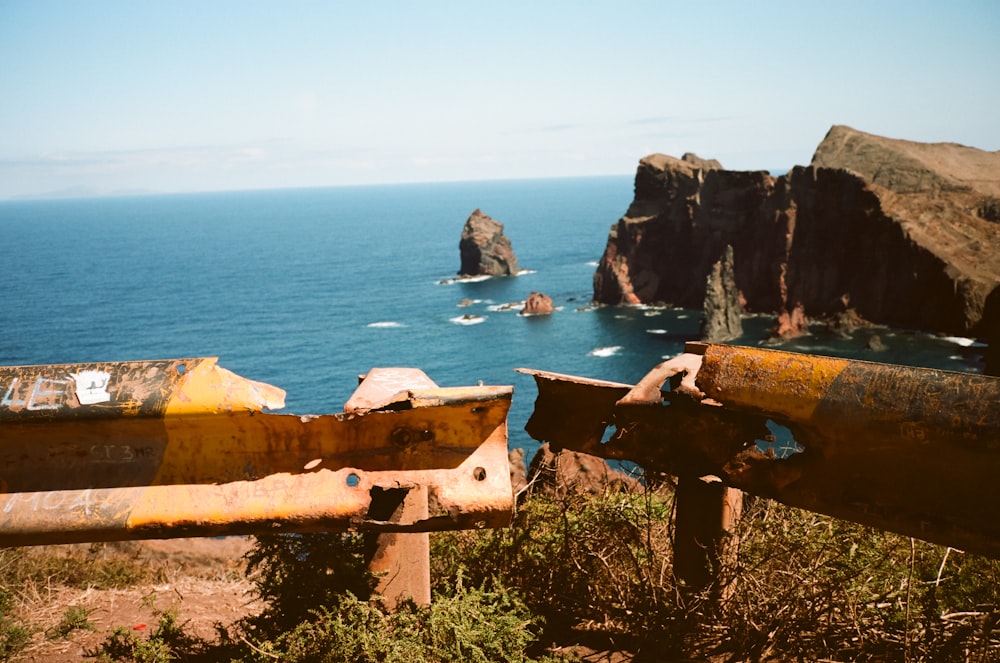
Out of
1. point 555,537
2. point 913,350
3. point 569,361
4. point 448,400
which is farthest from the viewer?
point 569,361

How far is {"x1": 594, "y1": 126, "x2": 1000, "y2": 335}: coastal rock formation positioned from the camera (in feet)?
196

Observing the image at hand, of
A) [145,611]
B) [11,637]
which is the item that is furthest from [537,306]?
[11,637]

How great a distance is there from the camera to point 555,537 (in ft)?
15.8

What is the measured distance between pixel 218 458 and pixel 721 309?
208ft

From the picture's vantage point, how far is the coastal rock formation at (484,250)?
100 metres

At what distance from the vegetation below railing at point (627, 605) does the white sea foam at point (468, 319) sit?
67.3 meters

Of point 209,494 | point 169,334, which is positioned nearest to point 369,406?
point 209,494

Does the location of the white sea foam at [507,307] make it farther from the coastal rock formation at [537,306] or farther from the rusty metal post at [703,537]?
the rusty metal post at [703,537]

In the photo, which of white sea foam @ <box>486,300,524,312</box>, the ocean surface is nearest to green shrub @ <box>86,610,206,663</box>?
the ocean surface

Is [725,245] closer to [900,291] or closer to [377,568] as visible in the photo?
[900,291]

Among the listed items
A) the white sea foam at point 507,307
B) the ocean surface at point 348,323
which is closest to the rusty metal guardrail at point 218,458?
the ocean surface at point 348,323

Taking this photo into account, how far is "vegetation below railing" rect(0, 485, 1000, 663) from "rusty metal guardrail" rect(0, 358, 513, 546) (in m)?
0.83

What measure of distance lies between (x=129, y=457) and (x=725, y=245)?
7318cm

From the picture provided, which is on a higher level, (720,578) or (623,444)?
(623,444)
